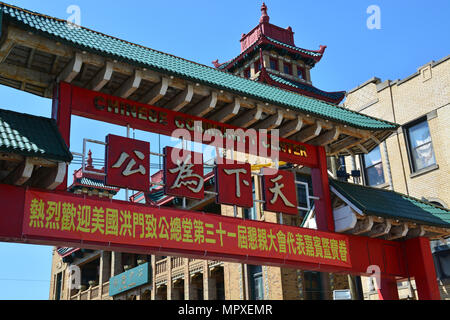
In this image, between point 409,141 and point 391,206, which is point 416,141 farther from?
point 391,206

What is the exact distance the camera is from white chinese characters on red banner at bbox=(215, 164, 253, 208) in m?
12.2

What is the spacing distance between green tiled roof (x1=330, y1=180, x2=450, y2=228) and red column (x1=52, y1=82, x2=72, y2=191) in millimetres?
7057

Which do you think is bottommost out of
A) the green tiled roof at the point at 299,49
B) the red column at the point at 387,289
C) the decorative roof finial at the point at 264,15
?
the red column at the point at 387,289

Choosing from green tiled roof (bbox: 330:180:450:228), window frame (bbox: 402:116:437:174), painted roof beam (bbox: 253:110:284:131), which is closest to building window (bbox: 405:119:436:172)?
window frame (bbox: 402:116:437:174)

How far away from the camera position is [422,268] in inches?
583

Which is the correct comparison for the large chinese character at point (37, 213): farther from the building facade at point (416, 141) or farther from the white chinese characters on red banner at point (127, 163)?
the building facade at point (416, 141)

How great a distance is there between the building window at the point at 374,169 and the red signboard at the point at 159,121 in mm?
12478

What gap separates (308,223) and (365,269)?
2031 mm

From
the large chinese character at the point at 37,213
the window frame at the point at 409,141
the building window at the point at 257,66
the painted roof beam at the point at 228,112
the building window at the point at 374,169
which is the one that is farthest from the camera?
the building window at the point at 257,66

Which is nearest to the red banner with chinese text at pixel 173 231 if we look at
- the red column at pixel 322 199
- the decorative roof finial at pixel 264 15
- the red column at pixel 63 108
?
the red column at pixel 322 199

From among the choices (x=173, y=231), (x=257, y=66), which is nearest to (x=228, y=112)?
(x=173, y=231)

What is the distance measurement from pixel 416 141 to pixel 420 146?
1.18 feet

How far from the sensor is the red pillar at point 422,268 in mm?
14586
